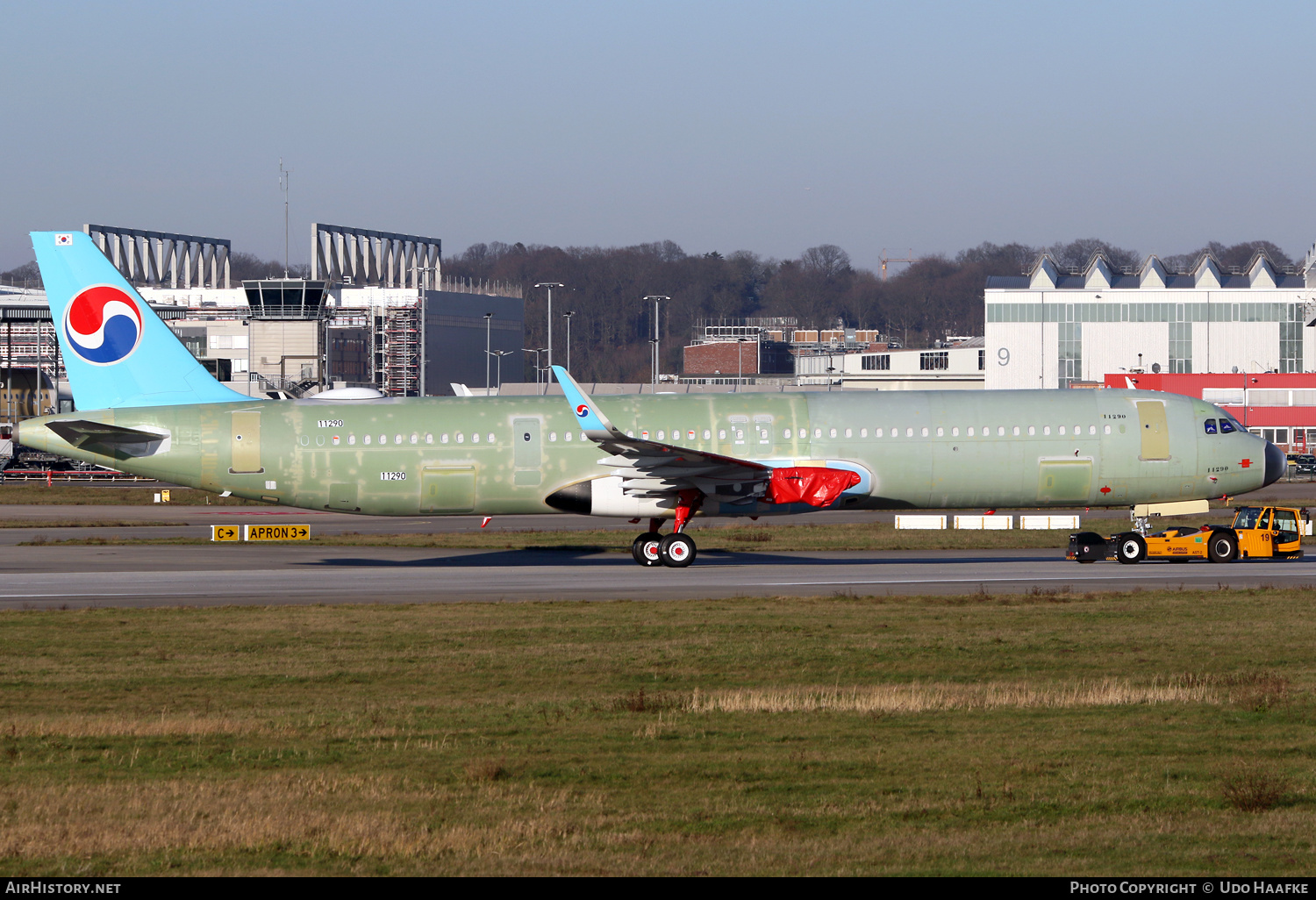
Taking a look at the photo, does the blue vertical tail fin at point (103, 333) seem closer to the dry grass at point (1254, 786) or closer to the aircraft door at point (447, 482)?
the aircraft door at point (447, 482)

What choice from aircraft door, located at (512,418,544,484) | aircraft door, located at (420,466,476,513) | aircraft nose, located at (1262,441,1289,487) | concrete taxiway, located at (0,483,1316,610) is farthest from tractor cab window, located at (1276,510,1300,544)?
aircraft door, located at (420,466,476,513)

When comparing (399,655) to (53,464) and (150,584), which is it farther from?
(53,464)

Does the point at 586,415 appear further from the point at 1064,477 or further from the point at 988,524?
the point at 988,524

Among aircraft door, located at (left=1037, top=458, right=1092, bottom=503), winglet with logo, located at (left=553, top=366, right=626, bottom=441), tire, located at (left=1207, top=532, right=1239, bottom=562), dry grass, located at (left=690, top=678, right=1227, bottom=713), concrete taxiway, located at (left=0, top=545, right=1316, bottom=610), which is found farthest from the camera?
tire, located at (left=1207, top=532, right=1239, bottom=562)

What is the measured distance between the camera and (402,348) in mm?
153375

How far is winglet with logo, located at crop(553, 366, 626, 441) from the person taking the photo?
119 feet

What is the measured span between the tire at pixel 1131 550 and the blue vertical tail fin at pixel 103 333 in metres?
27.7

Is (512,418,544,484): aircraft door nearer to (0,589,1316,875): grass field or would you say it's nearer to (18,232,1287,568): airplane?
(18,232,1287,568): airplane

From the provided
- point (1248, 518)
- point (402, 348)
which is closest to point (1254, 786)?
point (1248, 518)

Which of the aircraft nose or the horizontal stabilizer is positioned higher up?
the horizontal stabilizer

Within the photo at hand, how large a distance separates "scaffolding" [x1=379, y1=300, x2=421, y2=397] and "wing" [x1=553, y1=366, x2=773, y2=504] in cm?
11707

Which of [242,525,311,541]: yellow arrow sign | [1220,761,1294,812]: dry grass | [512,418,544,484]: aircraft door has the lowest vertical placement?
[1220,761,1294,812]: dry grass

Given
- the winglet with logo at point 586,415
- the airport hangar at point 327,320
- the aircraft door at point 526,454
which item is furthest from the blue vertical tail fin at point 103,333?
the airport hangar at point 327,320

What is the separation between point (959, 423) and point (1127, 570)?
21.3 ft
